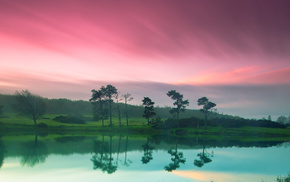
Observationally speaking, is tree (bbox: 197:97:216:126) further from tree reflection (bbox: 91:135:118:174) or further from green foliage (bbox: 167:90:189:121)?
tree reflection (bbox: 91:135:118:174)

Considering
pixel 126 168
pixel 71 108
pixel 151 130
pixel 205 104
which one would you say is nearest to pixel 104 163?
pixel 126 168

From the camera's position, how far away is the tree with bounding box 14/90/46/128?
81.0 meters

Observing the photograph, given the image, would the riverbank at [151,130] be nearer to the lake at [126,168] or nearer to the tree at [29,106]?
the tree at [29,106]

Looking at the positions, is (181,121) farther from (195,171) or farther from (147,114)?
(195,171)

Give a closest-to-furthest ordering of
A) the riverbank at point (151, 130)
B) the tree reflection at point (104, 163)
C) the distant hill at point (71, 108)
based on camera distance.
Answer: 1. the tree reflection at point (104, 163)
2. the riverbank at point (151, 130)
3. the distant hill at point (71, 108)

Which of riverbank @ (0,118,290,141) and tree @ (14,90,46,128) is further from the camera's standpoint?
tree @ (14,90,46,128)

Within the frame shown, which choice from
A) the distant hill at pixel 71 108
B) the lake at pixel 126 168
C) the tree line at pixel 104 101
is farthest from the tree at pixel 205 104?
the distant hill at pixel 71 108

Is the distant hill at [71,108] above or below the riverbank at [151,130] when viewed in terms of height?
above

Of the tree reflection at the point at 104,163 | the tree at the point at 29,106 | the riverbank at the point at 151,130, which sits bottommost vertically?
the tree reflection at the point at 104,163

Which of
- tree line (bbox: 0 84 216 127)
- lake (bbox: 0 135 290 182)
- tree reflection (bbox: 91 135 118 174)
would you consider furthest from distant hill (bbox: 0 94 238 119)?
lake (bbox: 0 135 290 182)

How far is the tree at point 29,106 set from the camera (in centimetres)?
8100

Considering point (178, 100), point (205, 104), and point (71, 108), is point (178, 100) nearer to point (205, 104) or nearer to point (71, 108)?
point (205, 104)

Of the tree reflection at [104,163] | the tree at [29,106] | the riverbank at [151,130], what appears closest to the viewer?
the tree reflection at [104,163]

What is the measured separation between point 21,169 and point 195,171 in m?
15.2
